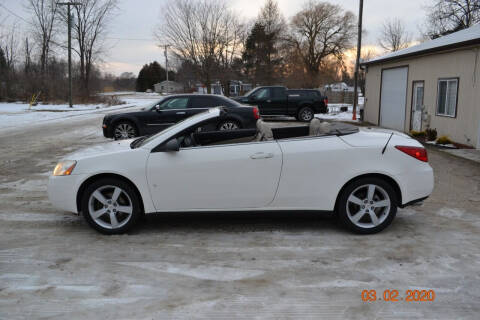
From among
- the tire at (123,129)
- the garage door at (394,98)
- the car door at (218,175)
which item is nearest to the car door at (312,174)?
the car door at (218,175)

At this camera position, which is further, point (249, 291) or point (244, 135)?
point (244, 135)

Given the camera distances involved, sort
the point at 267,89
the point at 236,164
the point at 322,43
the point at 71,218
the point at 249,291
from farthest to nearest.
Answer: the point at 322,43 < the point at 267,89 < the point at 71,218 < the point at 236,164 < the point at 249,291

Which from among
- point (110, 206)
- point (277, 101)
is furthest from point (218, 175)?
point (277, 101)

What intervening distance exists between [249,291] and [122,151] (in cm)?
232

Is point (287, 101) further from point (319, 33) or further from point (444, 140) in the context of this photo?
point (319, 33)

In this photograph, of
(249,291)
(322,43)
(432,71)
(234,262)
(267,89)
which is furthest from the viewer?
(322,43)

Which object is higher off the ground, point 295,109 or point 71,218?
point 295,109

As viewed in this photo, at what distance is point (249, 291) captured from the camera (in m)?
3.59

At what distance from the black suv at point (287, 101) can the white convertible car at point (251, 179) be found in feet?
54.1

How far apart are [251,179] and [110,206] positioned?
1.67 metres

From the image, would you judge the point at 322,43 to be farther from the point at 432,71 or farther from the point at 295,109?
the point at 432,71

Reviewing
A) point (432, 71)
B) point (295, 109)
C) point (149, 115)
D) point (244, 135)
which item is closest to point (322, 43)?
point (295, 109)
